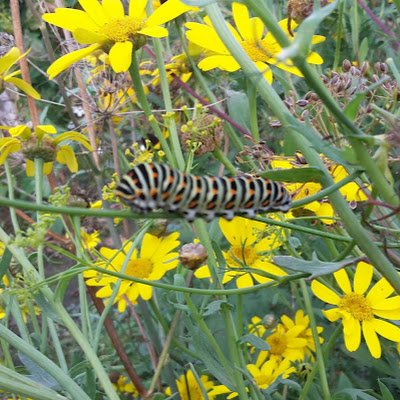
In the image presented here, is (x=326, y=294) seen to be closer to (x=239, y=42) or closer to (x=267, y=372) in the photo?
(x=267, y=372)

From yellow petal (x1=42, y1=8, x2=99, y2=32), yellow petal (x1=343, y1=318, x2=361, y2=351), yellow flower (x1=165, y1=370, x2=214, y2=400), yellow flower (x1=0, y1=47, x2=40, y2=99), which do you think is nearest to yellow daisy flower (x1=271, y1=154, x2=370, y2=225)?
yellow petal (x1=343, y1=318, x2=361, y2=351)

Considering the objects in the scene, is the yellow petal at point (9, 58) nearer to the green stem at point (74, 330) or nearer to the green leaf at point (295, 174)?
the green stem at point (74, 330)

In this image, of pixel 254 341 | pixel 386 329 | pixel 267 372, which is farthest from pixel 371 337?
pixel 267 372

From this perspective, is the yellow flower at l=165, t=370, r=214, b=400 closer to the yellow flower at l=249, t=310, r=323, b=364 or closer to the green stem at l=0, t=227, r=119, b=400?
the yellow flower at l=249, t=310, r=323, b=364

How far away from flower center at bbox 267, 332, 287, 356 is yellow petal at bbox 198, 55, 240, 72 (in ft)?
2.74

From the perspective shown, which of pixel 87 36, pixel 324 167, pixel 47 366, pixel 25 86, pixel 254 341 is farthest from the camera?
pixel 25 86

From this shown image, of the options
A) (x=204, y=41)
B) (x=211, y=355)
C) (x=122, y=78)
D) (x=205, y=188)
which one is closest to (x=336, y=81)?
(x=204, y=41)

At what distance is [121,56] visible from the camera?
1320 mm

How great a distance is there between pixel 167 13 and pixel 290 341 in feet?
3.28

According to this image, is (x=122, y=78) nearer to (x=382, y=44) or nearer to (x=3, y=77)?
(x=3, y=77)

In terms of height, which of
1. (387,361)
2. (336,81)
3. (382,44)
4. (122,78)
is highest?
(382,44)

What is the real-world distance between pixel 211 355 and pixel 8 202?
0.77 m

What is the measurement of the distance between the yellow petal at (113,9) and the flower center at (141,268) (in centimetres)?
63

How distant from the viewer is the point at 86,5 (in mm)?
1433
